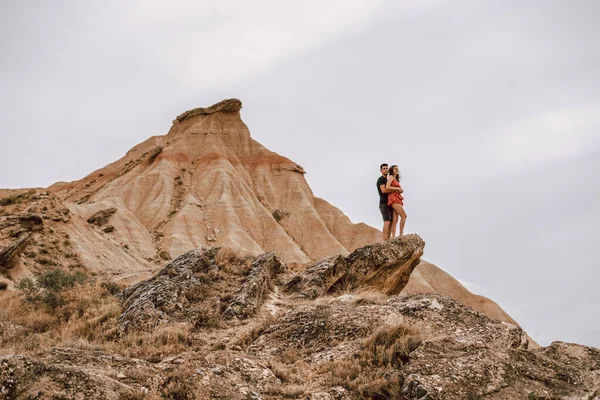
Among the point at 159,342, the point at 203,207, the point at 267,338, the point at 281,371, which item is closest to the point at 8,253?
the point at 159,342

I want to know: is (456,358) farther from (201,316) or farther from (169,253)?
(169,253)

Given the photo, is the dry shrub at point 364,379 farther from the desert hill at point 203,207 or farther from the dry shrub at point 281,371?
the desert hill at point 203,207

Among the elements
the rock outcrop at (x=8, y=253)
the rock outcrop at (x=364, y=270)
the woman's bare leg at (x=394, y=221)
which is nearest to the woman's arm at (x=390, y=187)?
the woman's bare leg at (x=394, y=221)

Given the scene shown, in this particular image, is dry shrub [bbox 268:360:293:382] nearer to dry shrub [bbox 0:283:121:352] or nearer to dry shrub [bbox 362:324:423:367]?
dry shrub [bbox 362:324:423:367]

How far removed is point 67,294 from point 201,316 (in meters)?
3.89

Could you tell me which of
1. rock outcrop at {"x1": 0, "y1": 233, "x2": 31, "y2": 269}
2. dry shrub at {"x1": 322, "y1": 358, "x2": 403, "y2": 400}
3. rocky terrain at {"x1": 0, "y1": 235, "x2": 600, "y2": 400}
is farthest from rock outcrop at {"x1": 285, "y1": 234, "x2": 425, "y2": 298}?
rock outcrop at {"x1": 0, "y1": 233, "x2": 31, "y2": 269}

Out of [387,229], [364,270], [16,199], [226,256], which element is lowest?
[226,256]

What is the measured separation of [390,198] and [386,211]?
0.46 metres

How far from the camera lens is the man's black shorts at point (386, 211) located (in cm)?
1345

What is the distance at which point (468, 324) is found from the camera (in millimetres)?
7855

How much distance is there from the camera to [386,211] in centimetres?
1346

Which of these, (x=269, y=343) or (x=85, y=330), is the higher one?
(x=269, y=343)

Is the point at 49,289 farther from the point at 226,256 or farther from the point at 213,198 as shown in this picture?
the point at 213,198

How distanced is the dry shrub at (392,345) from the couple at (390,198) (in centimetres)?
657
